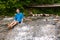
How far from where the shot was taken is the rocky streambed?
9.87 metres

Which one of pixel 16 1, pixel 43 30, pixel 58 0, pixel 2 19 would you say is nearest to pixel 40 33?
pixel 43 30

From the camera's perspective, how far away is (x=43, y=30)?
1073 cm

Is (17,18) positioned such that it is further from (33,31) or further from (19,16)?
(33,31)

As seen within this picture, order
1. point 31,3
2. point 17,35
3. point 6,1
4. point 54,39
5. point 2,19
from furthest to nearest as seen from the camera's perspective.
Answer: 1. point 31,3
2. point 6,1
3. point 2,19
4. point 17,35
5. point 54,39

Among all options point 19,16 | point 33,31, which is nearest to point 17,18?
point 19,16

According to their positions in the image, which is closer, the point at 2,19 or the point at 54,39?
the point at 54,39

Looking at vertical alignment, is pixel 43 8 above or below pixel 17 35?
below

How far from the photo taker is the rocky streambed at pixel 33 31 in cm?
987

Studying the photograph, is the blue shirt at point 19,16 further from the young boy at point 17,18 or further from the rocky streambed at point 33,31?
the rocky streambed at point 33,31

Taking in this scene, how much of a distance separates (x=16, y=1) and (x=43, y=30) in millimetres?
4752

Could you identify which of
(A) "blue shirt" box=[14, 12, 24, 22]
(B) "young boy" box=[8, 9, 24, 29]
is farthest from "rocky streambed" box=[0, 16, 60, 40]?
(A) "blue shirt" box=[14, 12, 24, 22]

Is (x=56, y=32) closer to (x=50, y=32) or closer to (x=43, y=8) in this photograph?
(x=50, y=32)

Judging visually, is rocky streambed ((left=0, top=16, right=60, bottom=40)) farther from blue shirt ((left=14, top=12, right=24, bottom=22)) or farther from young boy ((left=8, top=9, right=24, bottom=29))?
blue shirt ((left=14, top=12, right=24, bottom=22))

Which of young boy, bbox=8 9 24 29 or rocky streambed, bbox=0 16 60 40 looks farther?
young boy, bbox=8 9 24 29
